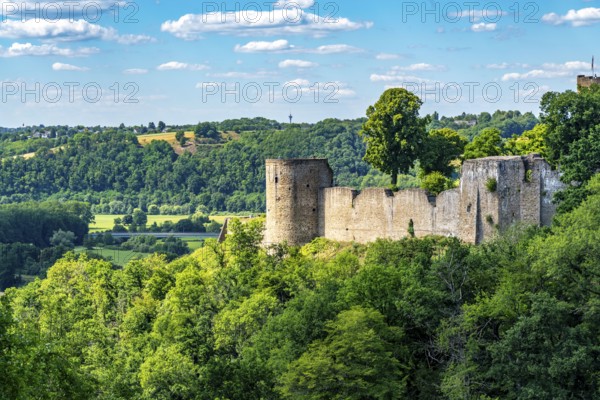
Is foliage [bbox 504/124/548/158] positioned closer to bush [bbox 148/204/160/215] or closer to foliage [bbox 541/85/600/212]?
foliage [bbox 541/85/600/212]

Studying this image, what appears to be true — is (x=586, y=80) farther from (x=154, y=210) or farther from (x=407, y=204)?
(x=154, y=210)

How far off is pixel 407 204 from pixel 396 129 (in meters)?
4.71

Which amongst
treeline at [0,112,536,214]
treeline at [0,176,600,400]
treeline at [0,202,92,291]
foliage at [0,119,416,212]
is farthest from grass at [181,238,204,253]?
treeline at [0,176,600,400]

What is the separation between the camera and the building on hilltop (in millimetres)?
53062

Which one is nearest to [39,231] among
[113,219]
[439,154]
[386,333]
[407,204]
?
[113,219]

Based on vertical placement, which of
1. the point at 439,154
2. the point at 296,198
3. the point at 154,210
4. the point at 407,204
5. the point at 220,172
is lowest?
the point at 154,210

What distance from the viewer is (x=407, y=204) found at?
5753 centimetres

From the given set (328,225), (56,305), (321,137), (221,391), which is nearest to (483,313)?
(221,391)

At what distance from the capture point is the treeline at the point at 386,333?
43.1 meters

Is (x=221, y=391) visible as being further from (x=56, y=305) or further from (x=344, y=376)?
(x=56, y=305)

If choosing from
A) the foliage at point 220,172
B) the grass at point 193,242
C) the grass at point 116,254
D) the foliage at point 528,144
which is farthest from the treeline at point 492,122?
the foliage at point 528,144

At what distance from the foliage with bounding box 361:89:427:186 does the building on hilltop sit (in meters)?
2.46

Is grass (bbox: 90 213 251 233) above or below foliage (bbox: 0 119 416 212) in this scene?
below

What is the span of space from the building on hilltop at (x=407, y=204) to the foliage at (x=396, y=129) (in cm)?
246
